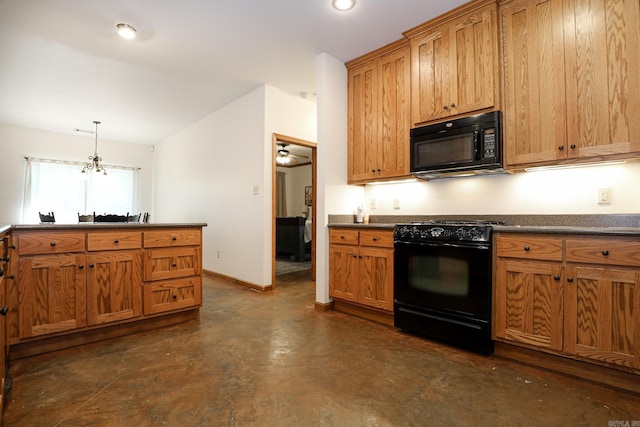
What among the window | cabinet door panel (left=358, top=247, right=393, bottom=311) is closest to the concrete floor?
cabinet door panel (left=358, top=247, right=393, bottom=311)

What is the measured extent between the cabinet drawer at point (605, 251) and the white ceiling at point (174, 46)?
2009 millimetres

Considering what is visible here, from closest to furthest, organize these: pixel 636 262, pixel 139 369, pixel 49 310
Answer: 1. pixel 636 262
2. pixel 139 369
3. pixel 49 310

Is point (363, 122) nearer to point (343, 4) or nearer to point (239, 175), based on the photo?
point (343, 4)

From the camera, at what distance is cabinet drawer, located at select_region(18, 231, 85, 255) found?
2.11 metres

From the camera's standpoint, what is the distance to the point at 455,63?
8.53 ft

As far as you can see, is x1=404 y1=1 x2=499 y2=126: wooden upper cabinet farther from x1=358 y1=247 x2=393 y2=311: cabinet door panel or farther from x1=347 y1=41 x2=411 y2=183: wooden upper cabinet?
x1=358 y1=247 x2=393 y2=311: cabinet door panel

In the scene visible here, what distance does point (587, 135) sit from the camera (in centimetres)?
204

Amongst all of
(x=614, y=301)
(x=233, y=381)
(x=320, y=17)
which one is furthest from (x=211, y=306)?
(x=614, y=301)

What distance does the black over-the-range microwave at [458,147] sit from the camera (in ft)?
7.78

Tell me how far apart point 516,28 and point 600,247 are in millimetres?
1664

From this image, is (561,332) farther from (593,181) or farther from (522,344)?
(593,181)

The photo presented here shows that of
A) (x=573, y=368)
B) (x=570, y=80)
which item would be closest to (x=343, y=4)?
(x=570, y=80)

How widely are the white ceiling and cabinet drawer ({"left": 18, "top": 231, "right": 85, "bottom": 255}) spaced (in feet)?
6.10

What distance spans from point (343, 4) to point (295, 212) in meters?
6.64
